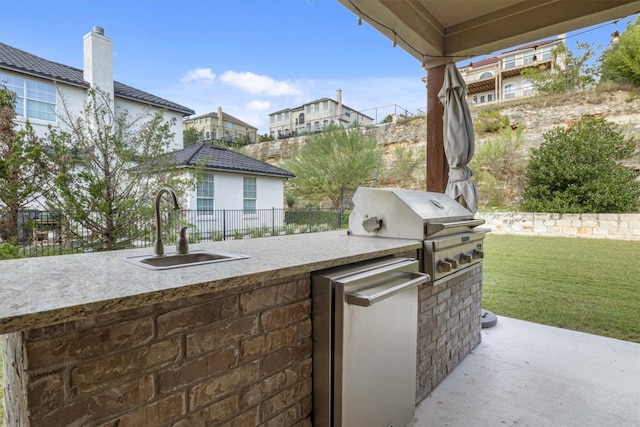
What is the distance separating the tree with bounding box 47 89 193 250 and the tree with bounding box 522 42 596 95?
6.50 metres

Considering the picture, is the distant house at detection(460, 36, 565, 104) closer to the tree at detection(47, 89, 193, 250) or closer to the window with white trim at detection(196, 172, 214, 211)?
the window with white trim at detection(196, 172, 214, 211)

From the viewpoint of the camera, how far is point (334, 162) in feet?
28.5

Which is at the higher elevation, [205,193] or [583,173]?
[583,173]

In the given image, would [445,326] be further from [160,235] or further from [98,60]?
[98,60]

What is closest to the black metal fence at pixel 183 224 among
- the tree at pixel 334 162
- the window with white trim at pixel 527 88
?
the tree at pixel 334 162

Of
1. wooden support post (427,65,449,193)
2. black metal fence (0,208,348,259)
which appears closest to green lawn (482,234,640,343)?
wooden support post (427,65,449,193)

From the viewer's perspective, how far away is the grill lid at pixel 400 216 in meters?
1.82

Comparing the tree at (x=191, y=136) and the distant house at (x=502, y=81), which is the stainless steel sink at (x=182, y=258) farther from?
the distant house at (x=502, y=81)

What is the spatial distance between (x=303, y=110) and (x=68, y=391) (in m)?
6.70

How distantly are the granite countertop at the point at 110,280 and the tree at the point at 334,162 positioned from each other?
19.2ft

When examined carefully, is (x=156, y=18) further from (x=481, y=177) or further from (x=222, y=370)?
(x=481, y=177)

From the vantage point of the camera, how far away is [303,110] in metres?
6.86

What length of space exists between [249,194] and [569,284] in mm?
4291

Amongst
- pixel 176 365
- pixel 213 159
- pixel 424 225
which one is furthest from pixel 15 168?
pixel 424 225
